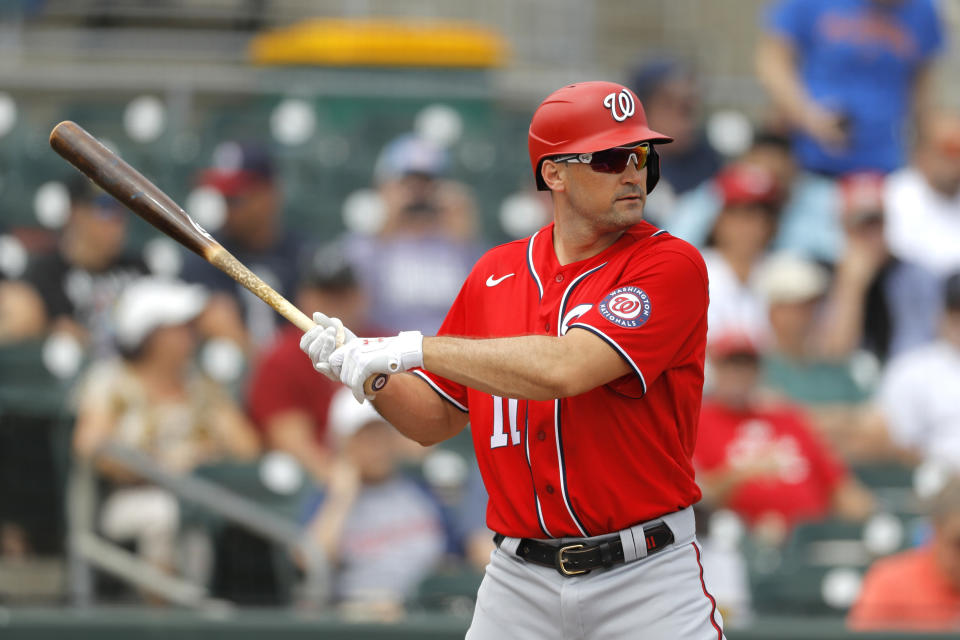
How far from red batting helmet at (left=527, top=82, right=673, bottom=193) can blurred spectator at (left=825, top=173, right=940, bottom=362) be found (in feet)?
13.6

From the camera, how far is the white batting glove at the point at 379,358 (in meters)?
3.17

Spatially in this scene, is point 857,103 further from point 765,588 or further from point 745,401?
point 765,588

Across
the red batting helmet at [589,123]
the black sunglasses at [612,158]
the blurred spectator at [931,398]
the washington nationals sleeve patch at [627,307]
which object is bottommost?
A: the blurred spectator at [931,398]

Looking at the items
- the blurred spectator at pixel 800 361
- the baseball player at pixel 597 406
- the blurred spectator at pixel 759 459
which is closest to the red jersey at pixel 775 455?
the blurred spectator at pixel 759 459

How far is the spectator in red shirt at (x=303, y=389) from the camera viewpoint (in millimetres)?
6219

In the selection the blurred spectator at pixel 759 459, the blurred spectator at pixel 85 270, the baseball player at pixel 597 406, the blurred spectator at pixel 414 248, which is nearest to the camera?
the baseball player at pixel 597 406

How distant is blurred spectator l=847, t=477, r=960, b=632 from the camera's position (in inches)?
199

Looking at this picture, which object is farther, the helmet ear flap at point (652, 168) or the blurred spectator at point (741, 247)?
the blurred spectator at point (741, 247)

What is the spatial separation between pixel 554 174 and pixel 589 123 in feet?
0.60

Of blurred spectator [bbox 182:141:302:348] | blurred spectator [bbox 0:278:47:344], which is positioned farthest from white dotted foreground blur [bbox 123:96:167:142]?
blurred spectator [bbox 0:278:47:344]

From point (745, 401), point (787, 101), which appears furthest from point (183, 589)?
point (787, 101)

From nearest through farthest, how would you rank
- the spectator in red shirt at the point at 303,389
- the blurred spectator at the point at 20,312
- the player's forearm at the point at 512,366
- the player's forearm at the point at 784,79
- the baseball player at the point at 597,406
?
the player's forearm at the point at 512,366
the baseball player at the point at 597,406
the spectator in red shirt at the point at 303,389
the blurred spectator at the point at 20,312
the player's forearm at the point at 784,79

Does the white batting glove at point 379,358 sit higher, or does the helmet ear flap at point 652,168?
the helmet ear flap at point 652,168

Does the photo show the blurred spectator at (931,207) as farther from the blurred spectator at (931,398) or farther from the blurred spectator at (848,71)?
the blurred spectator at (931,398)
